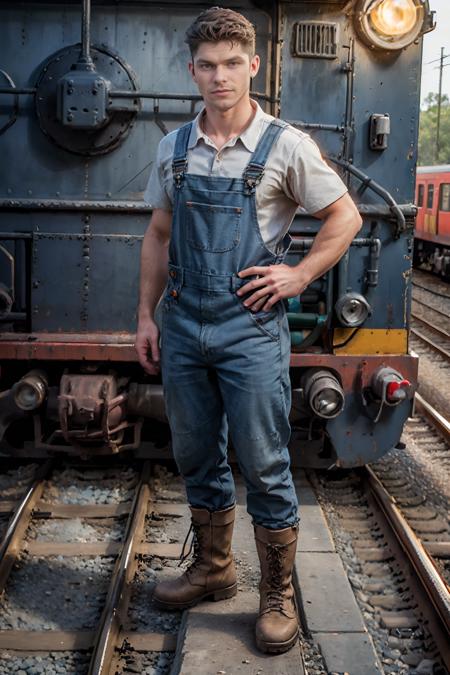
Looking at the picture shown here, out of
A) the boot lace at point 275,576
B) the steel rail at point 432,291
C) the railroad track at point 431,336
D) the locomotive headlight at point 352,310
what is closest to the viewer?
the boot lace at point 275,576

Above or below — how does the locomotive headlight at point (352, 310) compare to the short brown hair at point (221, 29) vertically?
below

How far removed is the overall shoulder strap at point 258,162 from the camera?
10.5ft

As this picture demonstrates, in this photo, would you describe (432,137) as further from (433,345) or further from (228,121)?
(228,121)

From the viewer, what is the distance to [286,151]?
3221mm

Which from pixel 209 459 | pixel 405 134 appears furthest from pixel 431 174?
pixel 209 459

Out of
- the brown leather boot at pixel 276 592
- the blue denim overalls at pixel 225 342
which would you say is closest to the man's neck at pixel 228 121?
the blue denim overalls at pixel 225 342

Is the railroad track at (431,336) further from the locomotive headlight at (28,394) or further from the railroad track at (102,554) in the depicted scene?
the locomotive headlight at (28,394)

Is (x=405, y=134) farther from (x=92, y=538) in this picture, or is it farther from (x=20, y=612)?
(x=20, y=612)

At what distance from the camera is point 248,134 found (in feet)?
10.7

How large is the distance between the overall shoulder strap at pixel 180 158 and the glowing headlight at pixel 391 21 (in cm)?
215

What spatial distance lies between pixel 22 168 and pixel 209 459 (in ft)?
7.95

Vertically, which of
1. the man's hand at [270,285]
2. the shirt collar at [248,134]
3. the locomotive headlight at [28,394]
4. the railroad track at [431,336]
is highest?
the shirt collar at [248,134]

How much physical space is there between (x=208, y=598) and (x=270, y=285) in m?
1.55

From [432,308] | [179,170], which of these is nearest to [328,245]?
[179,170]
